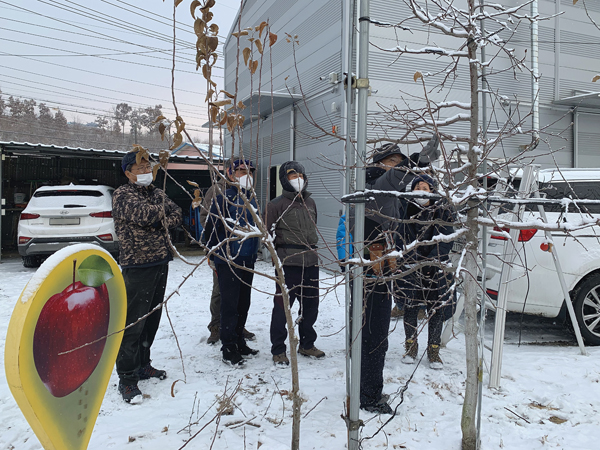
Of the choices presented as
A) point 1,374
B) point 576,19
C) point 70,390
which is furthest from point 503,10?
point 576,19

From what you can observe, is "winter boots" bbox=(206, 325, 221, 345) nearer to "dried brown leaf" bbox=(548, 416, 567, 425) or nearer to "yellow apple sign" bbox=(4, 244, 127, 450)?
"yellow apple sign" bbox=(4, 244, 127, 450)

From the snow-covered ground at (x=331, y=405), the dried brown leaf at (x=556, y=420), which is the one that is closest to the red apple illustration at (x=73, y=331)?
the snow-covered ground at (x=331, y=405)

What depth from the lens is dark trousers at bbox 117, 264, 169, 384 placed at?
3.08 meters

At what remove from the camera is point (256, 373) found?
358cm

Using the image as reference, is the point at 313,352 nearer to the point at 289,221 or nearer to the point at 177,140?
the point at 289,221

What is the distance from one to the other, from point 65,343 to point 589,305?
15.5ft

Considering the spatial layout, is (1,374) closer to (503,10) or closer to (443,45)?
(503,10)

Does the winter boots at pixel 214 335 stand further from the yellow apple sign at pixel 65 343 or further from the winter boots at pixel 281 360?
the yellow apple sign at pixel 65 343

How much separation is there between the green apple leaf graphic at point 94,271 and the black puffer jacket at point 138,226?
1.02 metres

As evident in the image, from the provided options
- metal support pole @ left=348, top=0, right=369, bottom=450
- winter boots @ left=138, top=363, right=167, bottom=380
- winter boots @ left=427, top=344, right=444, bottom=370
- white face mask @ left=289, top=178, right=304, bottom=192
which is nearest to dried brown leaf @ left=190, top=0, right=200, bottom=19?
metal support pole @ left=348, top=0, right=369, bottom=450

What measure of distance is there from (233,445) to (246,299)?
1.65m

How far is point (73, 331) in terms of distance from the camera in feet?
6.00

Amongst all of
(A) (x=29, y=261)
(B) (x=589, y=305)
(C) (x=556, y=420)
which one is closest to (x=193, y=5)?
(C) (x=556, y=420)

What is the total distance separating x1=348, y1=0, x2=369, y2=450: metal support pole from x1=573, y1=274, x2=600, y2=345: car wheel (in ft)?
10.8
